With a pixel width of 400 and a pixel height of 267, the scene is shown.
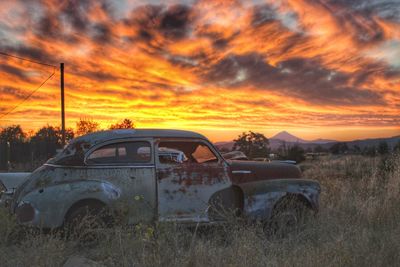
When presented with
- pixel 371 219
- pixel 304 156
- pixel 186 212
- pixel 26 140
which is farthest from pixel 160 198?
pixel 304 156

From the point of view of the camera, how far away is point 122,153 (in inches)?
280

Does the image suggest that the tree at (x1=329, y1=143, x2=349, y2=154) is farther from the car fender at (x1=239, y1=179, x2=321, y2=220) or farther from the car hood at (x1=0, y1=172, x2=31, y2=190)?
the car hood at (x1=0, y1=172, x2=31, y2=190)

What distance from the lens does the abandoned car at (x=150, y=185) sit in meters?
6.55

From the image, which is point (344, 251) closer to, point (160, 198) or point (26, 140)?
point (160, 198)

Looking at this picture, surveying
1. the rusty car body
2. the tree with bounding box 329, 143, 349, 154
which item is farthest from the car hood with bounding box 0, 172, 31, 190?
the tree with bounding box 329, 143, 349, 154

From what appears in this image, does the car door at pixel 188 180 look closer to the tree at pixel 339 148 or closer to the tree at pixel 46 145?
the tree at pixel 46 145

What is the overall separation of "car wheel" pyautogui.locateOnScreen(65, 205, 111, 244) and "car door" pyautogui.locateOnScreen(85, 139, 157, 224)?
0.28m

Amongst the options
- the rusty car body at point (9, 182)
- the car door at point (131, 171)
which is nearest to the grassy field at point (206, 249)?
the car door at point (131, 171)

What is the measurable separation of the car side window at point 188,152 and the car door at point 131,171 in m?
0.51

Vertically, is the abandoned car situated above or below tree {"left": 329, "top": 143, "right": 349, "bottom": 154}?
below

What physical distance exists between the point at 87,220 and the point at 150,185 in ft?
3.60

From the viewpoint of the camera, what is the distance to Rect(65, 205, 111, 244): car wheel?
627 centimetres

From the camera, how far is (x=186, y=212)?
7125mm

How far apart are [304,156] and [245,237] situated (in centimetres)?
3769
